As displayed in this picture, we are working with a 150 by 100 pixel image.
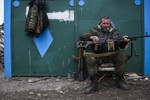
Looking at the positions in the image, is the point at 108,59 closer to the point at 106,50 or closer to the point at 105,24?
the point at 106,50

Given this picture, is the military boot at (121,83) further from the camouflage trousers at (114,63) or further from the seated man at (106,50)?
the camouflage trousers at (114,63)

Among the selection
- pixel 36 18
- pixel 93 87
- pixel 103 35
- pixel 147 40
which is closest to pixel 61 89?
pixel 93 87

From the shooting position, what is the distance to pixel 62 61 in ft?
22.4

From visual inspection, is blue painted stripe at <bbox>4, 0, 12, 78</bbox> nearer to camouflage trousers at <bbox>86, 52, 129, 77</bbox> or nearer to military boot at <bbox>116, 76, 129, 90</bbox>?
camouflage trousers at <bbox>86, 52, 129, 77</bbox>

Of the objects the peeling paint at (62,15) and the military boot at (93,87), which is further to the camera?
the peeling paint at (62,15)

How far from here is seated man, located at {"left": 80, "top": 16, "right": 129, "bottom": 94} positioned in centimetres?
562

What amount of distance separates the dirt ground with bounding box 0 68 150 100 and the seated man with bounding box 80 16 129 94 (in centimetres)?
19

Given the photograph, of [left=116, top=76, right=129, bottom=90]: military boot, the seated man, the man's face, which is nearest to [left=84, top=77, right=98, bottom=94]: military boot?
the seated man

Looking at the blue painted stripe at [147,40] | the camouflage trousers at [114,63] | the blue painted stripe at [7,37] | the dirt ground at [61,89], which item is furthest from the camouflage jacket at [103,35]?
the blue painted stripe at [7,37]

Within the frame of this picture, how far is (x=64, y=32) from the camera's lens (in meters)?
6.75

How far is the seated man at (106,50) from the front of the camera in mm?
5625

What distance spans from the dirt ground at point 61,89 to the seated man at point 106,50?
0.64 ft

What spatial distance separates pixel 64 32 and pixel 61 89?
145 cm

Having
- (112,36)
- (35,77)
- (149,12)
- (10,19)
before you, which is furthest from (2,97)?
(149,12)
